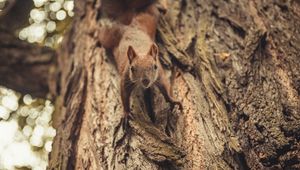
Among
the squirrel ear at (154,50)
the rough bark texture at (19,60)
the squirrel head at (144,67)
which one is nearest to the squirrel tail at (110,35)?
the squirrel head at (144,67)

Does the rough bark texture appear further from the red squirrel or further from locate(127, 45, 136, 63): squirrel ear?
locate(127, 45, 136, 63): squirrel ear

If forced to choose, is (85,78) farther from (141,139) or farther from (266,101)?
(266,101)

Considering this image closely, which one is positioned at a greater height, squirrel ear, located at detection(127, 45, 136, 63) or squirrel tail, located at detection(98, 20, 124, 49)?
squirrel tail, located at detection(98, 20, 124, 49)

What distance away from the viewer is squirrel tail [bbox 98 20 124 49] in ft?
11.8

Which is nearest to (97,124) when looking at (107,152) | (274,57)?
(107,152)

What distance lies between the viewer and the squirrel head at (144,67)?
317 cm

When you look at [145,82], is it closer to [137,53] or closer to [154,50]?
[154,50]

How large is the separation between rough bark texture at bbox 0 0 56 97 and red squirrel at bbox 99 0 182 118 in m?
1.16

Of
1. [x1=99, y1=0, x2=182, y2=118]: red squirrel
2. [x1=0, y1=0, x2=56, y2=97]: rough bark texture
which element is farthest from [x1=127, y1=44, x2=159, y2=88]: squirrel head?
[x1=0, y1=0, x2=56, y2=97]: rough bark texture

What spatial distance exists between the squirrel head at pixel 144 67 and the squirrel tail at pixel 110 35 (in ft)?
0.99

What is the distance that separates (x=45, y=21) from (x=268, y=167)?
3585 mm

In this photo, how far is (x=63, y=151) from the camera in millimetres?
2902

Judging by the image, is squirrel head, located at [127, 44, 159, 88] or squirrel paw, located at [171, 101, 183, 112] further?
squirrel head, located at [127, 44, 159, 88]

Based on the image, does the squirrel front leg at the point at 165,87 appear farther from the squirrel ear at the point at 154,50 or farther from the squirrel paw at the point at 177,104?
the squirrel ear at the point at 154,50
